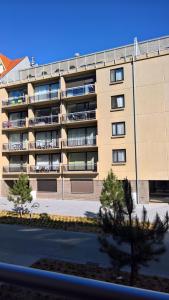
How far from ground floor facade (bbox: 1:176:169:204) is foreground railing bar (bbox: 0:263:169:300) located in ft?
96.6

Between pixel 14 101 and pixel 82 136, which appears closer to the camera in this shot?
pixel 82 136

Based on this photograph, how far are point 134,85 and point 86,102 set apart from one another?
5.96 meters

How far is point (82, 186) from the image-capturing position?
111 ft

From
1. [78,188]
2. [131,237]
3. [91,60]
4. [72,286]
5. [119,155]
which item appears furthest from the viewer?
[91,60]

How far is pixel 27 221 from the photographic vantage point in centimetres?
1780

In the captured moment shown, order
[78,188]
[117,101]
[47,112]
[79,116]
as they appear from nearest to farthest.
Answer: [117,101]
[78,188]
[79,116]
[47,112]

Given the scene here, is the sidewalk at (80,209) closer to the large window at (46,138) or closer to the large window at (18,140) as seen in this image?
the large window at (46,138)

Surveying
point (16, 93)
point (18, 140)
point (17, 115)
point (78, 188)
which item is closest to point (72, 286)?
point (78, 188)

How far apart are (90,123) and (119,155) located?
15.3ft

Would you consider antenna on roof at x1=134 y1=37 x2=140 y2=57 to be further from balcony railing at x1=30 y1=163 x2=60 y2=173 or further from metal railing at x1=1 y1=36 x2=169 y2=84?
balcony railing at x1=30 y1=163 x2=60 y2=173

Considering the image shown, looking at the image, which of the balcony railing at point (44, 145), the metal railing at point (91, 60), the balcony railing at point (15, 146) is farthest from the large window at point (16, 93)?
the balcony railing at point (44, 145)

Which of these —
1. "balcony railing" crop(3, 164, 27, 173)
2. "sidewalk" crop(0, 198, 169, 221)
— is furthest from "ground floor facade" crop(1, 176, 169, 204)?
"sidewalk" crop(0, 198, 169, 221)

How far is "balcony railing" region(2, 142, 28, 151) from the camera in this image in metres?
37.4

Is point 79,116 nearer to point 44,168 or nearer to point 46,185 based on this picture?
point 44,168
